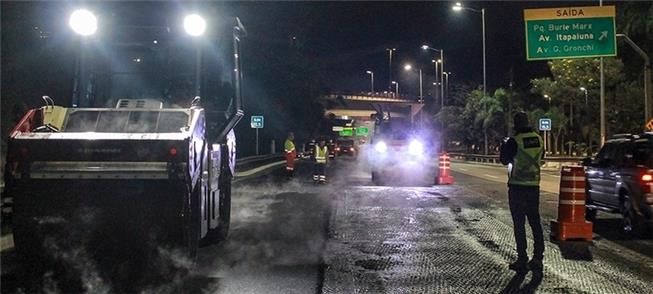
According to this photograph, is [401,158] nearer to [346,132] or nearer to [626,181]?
[626,181]

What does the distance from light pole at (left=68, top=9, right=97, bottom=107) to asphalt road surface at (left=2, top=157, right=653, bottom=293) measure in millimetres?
2265

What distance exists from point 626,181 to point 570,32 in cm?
1460

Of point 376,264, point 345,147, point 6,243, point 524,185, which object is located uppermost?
point 345,147

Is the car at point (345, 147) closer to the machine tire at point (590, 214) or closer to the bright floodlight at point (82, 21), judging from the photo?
the machine tire at point (590, 214)

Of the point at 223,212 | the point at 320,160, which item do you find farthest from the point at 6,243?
the point at 320,160

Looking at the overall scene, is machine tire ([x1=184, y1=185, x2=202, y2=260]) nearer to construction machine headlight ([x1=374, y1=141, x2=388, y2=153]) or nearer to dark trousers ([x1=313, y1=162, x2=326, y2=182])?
dark trousers ([x1=313, y1=162, x2=326, y2=182])

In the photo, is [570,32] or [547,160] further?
[547,160]

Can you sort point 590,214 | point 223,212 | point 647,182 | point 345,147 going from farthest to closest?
point 345,147 → point 590,214 → point 647,182 → point 223,212

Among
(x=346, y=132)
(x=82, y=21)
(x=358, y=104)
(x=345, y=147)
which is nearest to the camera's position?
(x=82, y=21)

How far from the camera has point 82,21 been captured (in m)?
8.54

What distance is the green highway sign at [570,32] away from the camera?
2434 cm

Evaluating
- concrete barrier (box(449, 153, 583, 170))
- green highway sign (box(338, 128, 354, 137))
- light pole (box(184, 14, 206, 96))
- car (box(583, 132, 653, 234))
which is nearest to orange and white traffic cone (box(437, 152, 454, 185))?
concrete barrier (box(449, 153, 583, 170))

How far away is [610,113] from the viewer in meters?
39.8

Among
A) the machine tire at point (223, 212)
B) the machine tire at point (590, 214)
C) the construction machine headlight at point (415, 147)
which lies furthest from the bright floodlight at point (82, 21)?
the construction machine headlight at point (415, 147)
